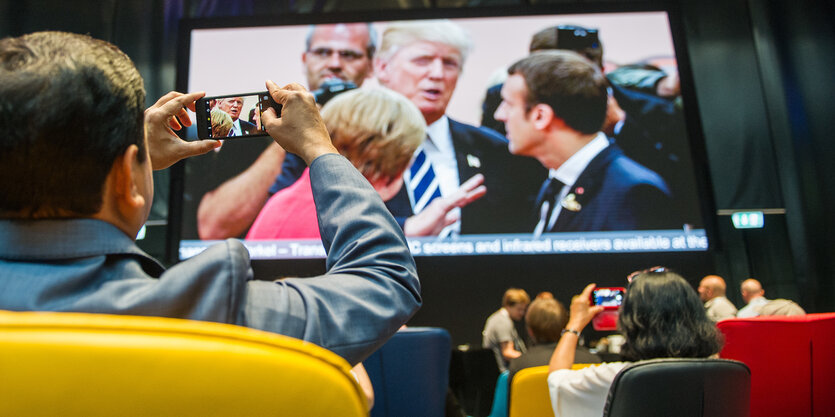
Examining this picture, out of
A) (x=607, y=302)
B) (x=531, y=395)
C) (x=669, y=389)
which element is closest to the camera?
(x=669, y=389)

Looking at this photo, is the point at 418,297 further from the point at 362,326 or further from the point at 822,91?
the point at 822,91

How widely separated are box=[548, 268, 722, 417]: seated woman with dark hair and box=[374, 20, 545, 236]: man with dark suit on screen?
3.30 metres

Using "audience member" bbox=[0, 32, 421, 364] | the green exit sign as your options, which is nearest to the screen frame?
the green exit sign

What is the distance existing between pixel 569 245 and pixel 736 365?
11.8ft

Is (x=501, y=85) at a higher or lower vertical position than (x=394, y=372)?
higher

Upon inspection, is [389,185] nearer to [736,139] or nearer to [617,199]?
[617,199]

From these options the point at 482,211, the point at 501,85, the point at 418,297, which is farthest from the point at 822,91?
the point at 418,297

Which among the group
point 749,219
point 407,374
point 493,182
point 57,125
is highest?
point 493,182

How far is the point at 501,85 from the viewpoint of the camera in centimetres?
530

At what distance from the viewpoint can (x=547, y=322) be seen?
3127 mm

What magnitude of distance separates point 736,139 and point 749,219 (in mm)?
855

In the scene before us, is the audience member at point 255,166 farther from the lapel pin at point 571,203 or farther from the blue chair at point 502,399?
the blue chair at point 502,399

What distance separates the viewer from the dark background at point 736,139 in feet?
20.9

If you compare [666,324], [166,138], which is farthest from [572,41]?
[166,138]
